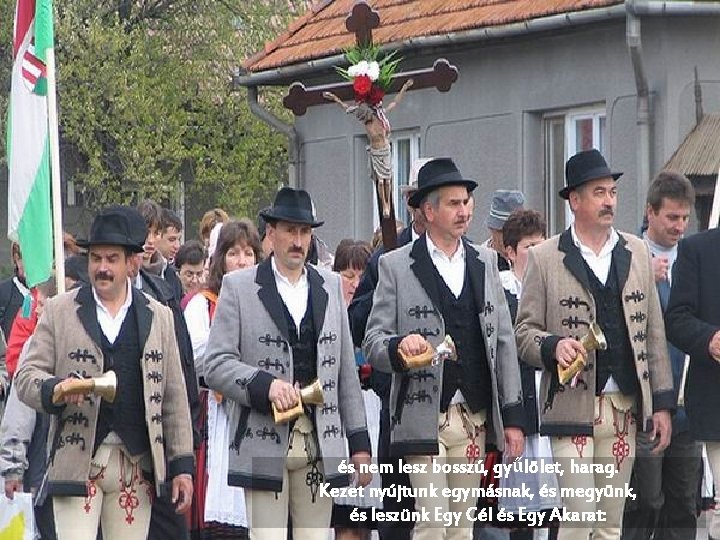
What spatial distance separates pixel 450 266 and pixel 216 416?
5.68ft

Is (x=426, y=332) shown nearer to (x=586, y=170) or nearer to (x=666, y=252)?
(x=586, y=170)

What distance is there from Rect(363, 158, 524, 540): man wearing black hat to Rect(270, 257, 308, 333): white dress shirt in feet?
1.19

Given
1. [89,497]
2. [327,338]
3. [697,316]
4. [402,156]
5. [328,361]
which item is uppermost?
[402,156]

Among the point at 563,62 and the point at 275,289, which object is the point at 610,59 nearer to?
the point at 563,62

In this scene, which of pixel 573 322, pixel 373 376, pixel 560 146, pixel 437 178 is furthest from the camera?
pixel 560 146

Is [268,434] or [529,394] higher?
[529,394]

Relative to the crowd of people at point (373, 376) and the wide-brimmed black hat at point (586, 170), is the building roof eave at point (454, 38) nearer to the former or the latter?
the wide-brimmed black hat at point (586, 170)

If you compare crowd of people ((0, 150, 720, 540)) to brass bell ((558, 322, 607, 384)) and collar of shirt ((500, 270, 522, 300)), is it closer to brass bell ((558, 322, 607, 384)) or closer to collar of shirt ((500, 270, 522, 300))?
brass bell ((558, 322, 607, 384))

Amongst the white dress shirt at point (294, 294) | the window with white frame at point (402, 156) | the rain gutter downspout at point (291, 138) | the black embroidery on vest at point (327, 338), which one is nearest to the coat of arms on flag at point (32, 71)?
the white dress shirt at point (294, 294)

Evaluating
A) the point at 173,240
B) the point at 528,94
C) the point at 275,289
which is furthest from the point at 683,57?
the point at 275,289

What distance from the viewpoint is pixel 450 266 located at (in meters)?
9.14

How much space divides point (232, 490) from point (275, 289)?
1.65 metres

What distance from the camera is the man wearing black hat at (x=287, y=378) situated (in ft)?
28.4

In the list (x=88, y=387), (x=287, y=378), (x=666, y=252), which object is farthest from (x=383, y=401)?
(x=666, y=252)
